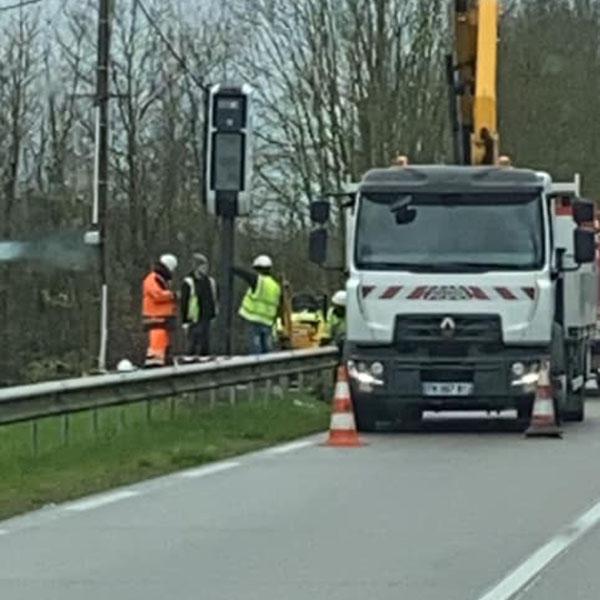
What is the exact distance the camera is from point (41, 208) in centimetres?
4772

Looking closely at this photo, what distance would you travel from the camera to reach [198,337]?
1211 inches

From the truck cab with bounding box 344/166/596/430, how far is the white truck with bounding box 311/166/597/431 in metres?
0.01

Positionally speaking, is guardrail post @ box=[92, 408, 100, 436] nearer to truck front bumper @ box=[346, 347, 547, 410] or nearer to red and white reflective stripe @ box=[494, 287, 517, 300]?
truck front bumper @ box=[346, 347, 547, 410]

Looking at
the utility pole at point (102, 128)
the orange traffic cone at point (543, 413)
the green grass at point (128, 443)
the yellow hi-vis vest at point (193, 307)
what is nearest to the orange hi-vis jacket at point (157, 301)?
the yellow hi-vis vest at point (193, 307)

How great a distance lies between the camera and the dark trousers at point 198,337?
30.7 m

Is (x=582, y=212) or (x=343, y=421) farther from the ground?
(x=582, y=212)

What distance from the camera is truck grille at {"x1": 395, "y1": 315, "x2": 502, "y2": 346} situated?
23297 mm

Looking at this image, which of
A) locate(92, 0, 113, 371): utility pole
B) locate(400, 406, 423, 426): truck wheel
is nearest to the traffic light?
locate(400, 406, 423, 426): truck wheel

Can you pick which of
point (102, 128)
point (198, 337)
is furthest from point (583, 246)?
point (102, 128)

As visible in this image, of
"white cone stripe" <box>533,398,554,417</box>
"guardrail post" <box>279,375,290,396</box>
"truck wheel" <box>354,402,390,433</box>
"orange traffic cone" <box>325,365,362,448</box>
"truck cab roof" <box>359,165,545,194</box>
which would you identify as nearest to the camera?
"orange traffic cone" <box>325,365,362,448</box>

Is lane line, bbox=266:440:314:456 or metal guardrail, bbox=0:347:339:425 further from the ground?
metal guardrail, bbox=0:347:339:425

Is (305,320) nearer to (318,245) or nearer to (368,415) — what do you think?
(318,245)

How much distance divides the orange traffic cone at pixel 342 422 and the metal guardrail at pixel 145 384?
2.03m

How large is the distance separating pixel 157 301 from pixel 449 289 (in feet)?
24.6
